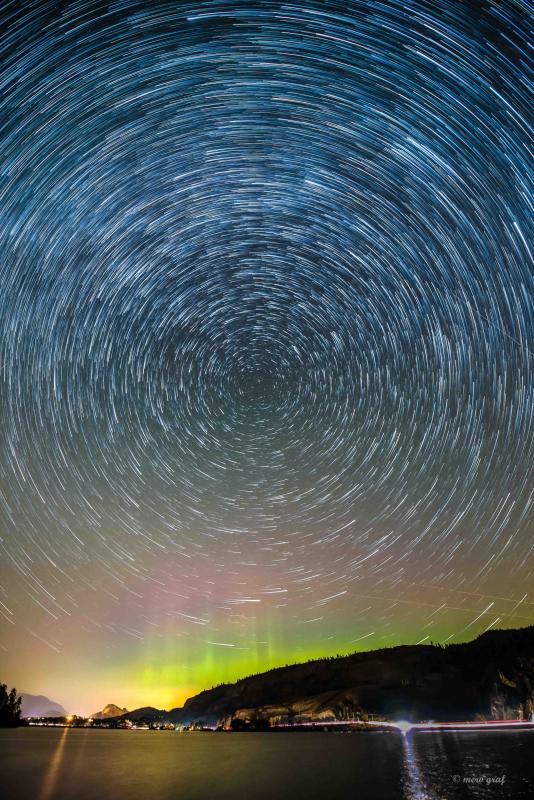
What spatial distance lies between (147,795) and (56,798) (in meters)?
5.35

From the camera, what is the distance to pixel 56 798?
2745cm

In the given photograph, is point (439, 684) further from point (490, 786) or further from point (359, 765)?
point (490, 786)

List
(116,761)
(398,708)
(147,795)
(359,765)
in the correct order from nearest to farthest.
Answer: (147,795)
(359,765)
(116,761)
(398,708)

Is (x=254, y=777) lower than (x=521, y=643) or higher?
lower

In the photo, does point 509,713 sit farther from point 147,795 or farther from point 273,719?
point 147,795

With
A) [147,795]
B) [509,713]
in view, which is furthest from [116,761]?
[509,713]

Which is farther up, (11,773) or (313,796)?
(11,773)

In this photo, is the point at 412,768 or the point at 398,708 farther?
the point at 398,708

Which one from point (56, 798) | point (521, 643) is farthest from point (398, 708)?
point (56, 798)

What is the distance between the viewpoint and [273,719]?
196 metres

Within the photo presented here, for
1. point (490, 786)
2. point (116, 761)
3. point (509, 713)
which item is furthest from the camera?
point (509, 713)

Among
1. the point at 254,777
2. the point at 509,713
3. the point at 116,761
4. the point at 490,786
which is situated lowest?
the point at 490,786

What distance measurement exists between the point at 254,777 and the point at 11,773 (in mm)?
18208

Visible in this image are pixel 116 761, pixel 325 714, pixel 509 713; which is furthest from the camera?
pixel 325 714
